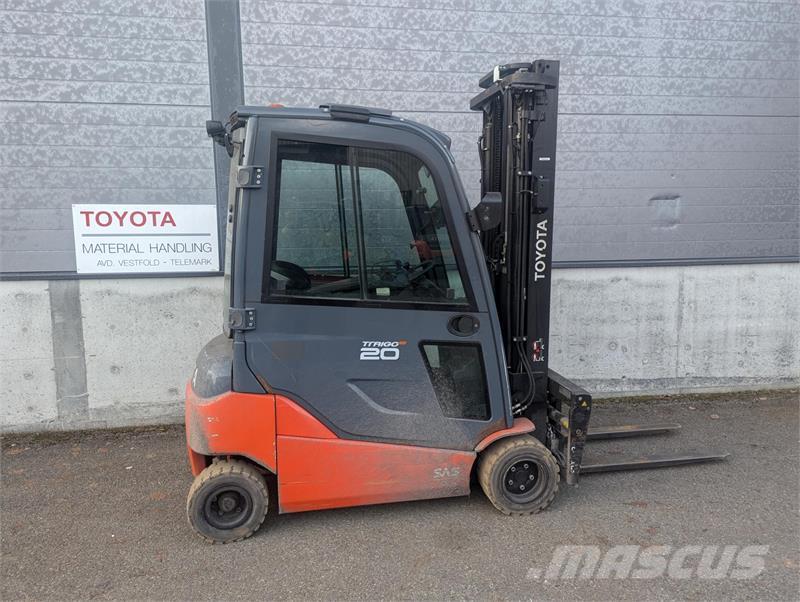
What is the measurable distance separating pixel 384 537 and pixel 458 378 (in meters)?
1.04

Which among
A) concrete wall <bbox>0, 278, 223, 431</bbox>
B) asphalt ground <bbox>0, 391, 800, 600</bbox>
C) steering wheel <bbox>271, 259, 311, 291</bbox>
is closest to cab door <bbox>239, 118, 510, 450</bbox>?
steering wheel <bbox>271, 259, 311, 291</bbox>

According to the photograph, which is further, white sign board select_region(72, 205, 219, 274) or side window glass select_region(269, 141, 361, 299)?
white sign board select_region(72, 205, 219, 274)

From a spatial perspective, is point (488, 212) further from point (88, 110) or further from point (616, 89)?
point (88, 110)

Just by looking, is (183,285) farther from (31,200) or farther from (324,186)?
(324,186)

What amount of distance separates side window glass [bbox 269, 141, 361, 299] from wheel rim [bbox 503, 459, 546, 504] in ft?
4.87

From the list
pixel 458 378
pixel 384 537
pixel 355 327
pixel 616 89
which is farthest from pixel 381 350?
pixel 616 89

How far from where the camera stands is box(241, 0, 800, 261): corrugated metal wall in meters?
4.88

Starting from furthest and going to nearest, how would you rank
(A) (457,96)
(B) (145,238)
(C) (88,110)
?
(A) (457,96) < (B) (145,238) < (C) (88,110)

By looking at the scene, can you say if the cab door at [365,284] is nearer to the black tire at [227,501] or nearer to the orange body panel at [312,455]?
the orange body panel at [312,455]

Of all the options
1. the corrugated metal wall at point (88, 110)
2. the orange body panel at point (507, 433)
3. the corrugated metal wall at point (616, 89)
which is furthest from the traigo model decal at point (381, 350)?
the corrugated metal wall at point (88, 110)

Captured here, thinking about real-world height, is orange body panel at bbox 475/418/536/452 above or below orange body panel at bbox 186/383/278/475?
below

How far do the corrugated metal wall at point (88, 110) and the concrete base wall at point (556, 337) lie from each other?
0.55m

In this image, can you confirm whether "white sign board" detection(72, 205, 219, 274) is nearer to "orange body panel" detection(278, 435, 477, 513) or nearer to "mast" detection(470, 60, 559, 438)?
"orange body panel" detection(278, 435, 477, 513)

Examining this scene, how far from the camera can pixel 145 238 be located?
4.77 m
